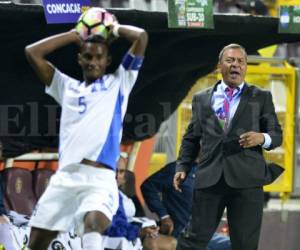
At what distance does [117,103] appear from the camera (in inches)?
278

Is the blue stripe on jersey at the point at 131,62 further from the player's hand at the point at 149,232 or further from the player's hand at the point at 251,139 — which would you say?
the player's hand at the point at 149,232

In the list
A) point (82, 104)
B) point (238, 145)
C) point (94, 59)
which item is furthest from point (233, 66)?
point (82, 104)

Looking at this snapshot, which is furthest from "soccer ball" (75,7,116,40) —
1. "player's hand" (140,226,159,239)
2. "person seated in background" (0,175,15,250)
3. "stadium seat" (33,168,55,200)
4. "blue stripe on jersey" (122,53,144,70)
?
"stadium seat" (33,168,55,200)

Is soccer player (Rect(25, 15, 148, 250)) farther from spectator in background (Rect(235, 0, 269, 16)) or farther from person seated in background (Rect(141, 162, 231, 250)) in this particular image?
spectator in background (Rect(235, 0, 269, 16))

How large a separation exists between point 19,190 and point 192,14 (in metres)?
2.54

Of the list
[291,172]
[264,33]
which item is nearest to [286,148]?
[291,172]

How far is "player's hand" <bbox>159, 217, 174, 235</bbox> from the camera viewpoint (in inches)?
396

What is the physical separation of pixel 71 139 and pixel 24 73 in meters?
2.83

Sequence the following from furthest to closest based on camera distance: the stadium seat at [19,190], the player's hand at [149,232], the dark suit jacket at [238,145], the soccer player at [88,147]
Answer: the stadium seat at [19,190] → the player's hand at [149,232] → the dark suit jacket at [238,145] → the soccer player at [88,147]

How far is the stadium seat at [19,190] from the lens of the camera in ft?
33.0

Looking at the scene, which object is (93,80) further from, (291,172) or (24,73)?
(291,172)

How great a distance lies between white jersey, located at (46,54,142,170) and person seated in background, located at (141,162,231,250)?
307cm

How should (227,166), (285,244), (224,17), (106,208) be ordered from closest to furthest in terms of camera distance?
(106,208) < (227,166) < (224,17) < (285,244)

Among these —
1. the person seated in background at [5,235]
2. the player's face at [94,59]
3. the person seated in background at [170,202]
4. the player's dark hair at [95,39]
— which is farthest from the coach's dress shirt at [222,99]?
the person seated in background at [5,235]
